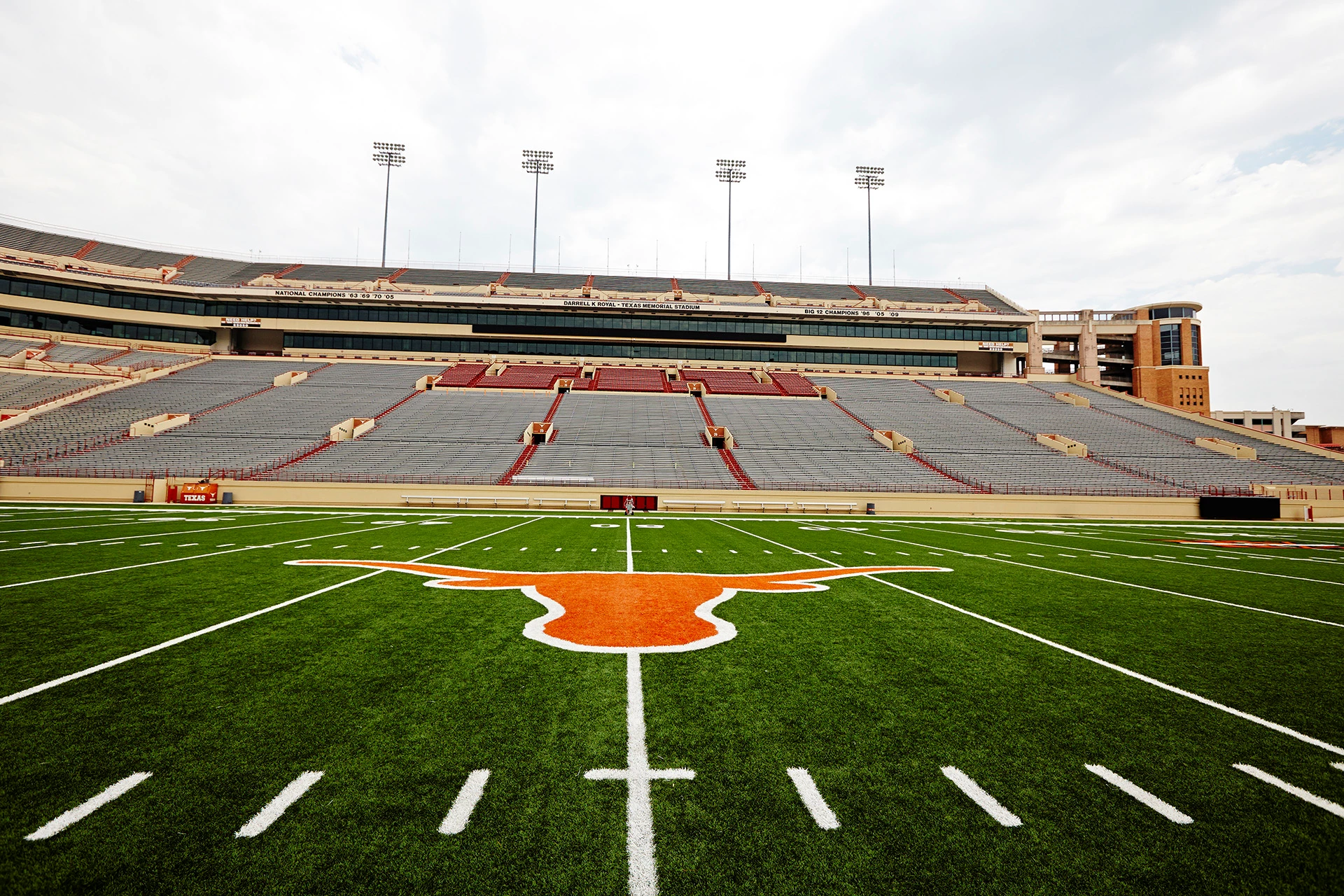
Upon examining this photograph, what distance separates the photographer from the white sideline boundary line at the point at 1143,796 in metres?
3.01

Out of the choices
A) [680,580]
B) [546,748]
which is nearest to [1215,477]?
[680,580]

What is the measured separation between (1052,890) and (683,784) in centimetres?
179

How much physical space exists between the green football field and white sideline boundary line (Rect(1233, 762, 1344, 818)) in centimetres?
2

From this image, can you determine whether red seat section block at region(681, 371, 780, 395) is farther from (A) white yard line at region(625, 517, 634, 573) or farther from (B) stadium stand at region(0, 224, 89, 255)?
(B) stadium stand at region(0, 224, 89, 255)

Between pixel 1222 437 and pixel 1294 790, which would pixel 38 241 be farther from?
pixel 1222 437

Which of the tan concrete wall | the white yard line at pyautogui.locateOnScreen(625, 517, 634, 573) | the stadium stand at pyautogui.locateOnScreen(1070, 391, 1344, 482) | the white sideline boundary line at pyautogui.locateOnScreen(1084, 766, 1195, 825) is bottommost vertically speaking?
the white sideline boundary line at pyautogui.locateOnScreen(1084, 766, 1195, 825)

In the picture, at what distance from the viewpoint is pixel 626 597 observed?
818 centimetres

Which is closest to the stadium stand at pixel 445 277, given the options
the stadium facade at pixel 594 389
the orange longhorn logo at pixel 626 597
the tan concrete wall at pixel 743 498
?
the stadium facade at pixel 594 389

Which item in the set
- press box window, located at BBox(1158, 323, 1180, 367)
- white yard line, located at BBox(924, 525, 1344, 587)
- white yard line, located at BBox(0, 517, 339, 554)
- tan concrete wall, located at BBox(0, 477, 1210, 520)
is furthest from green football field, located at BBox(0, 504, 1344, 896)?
press box window, located at BBox(1158, 323, 1180, 367)

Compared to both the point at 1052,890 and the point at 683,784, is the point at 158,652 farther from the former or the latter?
the point at 1052,890

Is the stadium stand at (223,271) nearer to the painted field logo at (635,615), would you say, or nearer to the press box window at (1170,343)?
the painted field logo at (635,615)

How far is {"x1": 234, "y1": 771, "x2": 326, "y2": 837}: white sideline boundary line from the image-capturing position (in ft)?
A: 9.14

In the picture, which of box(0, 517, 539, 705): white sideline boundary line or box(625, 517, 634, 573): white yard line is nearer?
box(0, 517, 539, 705): white sideline boundary line

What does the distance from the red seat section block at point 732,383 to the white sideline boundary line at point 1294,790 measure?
41.2 metres
